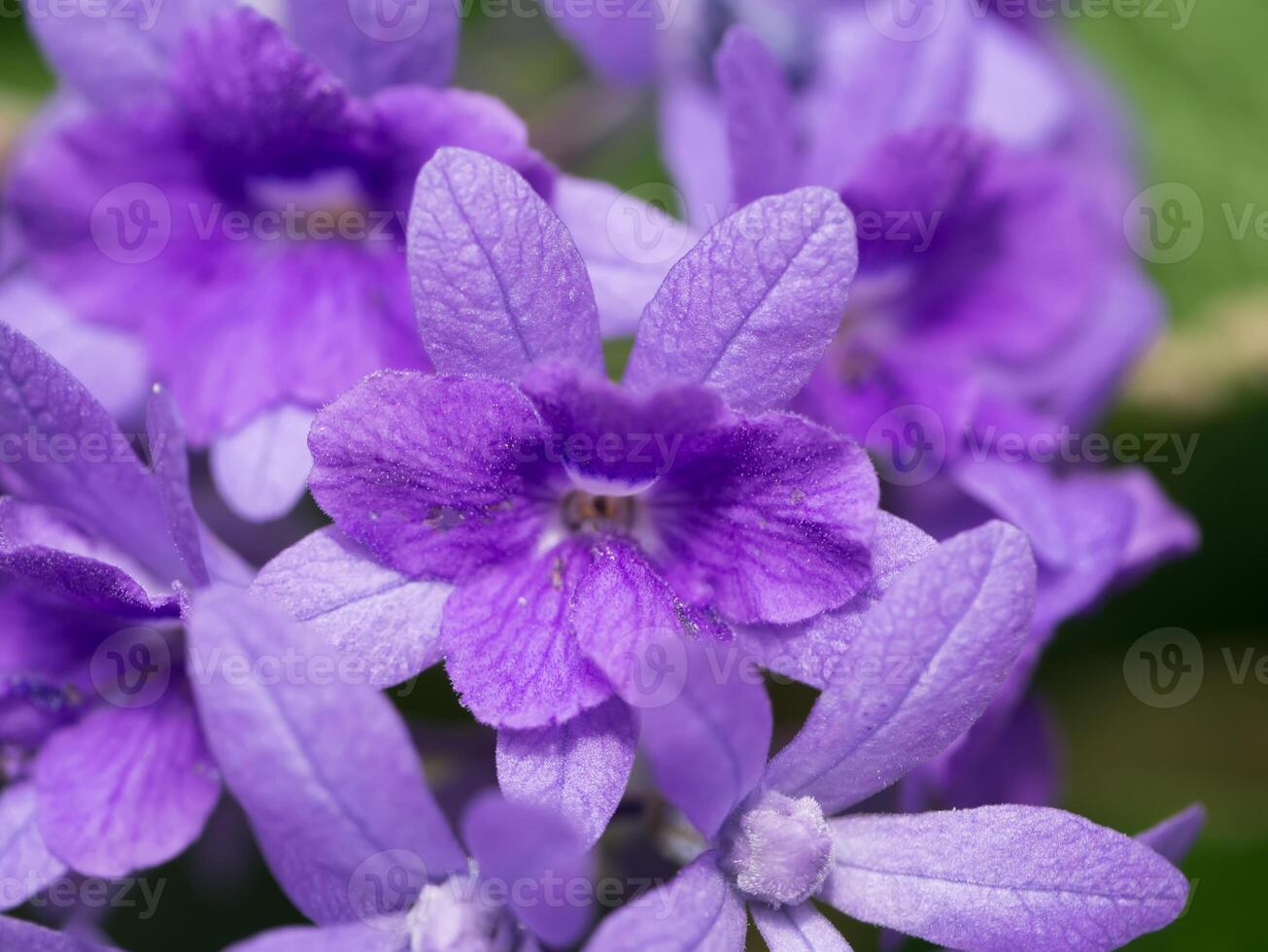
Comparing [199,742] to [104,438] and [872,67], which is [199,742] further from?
[872,67]

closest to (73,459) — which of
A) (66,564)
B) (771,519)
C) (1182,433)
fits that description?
(66,564)

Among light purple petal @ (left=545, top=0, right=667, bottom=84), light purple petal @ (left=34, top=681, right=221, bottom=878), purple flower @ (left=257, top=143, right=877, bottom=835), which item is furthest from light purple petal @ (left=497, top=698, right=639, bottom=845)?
light purple petal @ (left=545, top=0, right=667, bottom=84)

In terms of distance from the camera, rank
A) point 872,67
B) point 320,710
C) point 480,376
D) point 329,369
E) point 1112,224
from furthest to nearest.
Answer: point 1112,224 → point 872,67 → point 329,369 → point 480,376 → point 320,710

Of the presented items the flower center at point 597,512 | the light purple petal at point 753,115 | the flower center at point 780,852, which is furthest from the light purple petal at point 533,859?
the light purple petal at point 753,115

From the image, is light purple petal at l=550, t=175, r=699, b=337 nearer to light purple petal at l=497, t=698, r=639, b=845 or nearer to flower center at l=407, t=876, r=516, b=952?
light purple petal at l=497, t=698, r=639, b=845

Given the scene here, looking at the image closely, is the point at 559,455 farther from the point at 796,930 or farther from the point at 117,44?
the point at 117,44

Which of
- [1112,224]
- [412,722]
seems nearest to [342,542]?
[412,722]
